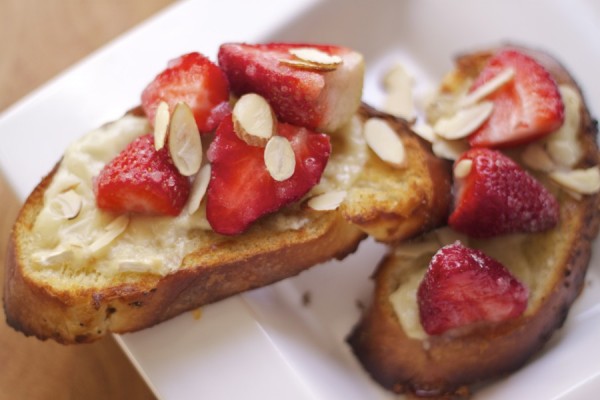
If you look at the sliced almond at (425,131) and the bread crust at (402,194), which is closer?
the bread crust at (402,194)

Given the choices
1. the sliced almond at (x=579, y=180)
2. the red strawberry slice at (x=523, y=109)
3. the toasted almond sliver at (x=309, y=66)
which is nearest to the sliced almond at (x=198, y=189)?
the toasted almond sliver at (x=309, y=66)

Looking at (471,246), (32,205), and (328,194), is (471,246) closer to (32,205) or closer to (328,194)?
(328,194)

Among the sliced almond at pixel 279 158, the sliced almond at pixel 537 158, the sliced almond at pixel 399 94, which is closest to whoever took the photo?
the sliced almond at pixel 279 158

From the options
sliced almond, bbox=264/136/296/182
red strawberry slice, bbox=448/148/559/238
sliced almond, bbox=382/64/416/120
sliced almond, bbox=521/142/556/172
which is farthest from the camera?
sliced almond, bbox=382/64/416/120

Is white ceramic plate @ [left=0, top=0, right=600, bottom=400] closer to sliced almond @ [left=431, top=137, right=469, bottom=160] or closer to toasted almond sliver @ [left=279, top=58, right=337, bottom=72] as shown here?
sliced almond @ [left=431, top=137, right=469, bottom=160]

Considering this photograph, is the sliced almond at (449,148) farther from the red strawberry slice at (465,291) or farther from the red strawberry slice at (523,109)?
the red strawberry slice at (465,291)

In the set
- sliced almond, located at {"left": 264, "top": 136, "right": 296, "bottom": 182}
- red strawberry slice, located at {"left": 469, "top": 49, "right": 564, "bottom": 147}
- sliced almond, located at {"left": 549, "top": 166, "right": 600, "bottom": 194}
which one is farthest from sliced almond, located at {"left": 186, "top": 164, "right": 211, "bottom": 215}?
sliced almond, located at {"left": 549, "top": 166, "right": 600, "bottom": 194}

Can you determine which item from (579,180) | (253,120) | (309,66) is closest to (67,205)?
(253,120)
